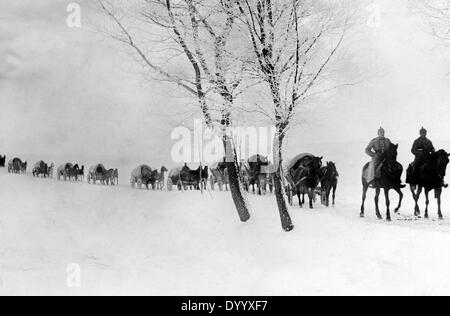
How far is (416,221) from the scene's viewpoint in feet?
56.9

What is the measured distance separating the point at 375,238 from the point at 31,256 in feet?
36.5

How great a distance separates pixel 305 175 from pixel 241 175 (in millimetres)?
8654

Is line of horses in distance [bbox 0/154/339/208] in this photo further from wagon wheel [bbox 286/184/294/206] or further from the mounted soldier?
the mounted soldier

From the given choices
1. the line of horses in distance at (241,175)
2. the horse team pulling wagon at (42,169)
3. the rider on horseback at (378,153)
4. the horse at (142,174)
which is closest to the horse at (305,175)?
the line of horses in distance at (241,175)

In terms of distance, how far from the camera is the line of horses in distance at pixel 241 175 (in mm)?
21016

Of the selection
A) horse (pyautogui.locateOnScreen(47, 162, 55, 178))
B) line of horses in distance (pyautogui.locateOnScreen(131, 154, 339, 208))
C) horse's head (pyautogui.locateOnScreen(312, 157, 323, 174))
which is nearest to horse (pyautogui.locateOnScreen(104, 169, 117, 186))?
line of horses in distance (pyautogui.locateOnScreen(131, 154, 339, 208))

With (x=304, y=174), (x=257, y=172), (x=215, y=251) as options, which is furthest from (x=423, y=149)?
(x=257, y=172)

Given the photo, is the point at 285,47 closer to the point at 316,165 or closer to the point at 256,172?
the point at 316,165

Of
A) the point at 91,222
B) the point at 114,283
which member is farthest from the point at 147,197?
the point at 114,283

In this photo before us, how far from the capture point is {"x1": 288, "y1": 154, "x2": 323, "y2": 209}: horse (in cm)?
2066

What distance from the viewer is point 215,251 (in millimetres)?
16938

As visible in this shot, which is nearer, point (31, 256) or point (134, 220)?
point (31, 256)

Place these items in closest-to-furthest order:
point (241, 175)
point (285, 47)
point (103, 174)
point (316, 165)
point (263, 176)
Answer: point (285, 47) → point (316, 165) → point (263, 176) → point (241, 175) → point (103, 174)
